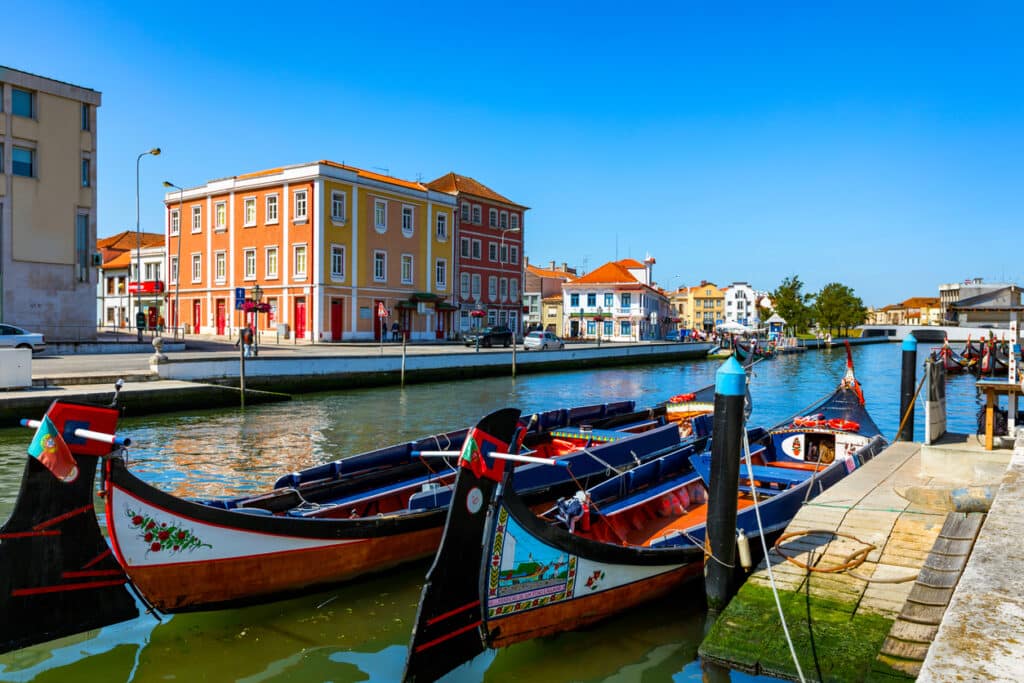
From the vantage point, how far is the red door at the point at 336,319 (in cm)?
4303

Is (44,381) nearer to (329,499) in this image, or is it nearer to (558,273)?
(329,499)

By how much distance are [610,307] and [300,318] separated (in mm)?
36374

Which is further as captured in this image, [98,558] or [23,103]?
[23,103]

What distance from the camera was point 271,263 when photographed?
44438mm

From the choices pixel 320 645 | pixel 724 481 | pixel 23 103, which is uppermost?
pixel 23 103

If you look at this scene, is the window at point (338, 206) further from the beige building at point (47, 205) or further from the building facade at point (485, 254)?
the beige building at point (47, 205)

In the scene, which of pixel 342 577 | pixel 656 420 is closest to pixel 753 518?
pixel 342 577

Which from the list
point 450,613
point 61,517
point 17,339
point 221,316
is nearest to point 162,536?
point 61,517

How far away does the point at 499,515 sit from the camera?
5.73 meters

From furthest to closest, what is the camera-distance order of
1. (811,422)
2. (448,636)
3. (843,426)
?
(811,422), (843,426), (448,636)

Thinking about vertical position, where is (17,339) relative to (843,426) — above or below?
above

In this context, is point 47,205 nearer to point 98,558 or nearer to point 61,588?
point 98,558

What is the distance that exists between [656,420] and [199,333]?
4022cm

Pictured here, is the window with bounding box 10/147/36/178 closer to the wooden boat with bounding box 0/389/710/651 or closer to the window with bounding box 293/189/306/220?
the window with bounding box 293/189/306/220
